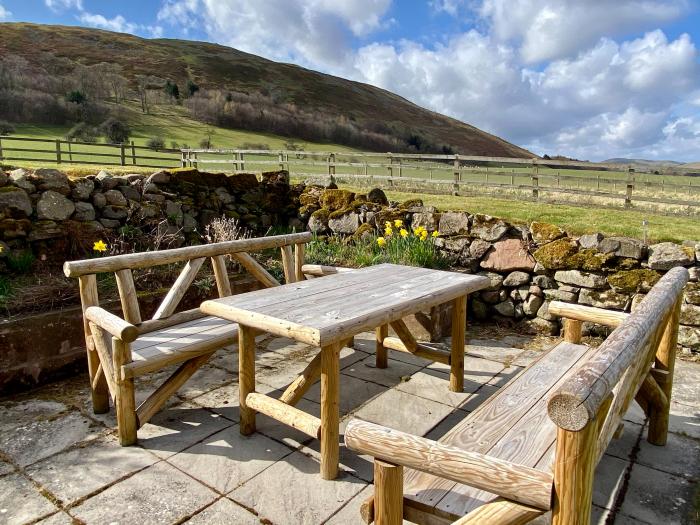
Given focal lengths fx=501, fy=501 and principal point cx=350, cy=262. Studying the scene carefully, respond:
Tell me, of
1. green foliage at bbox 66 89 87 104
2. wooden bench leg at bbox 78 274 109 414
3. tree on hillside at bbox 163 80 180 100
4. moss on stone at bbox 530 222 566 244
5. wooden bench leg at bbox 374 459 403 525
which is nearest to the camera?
wooden bench leg at bbox 374 459 403 525

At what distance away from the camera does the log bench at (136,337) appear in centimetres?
272

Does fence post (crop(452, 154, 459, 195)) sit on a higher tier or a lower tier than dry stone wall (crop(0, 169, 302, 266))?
higher

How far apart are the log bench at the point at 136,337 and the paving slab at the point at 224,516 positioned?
31.7 inches

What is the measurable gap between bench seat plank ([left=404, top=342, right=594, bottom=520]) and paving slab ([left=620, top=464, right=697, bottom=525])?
60 centimetres

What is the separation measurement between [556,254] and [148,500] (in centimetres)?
410

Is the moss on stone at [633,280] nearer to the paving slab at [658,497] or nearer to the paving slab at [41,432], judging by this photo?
the paving slab at [658,497]

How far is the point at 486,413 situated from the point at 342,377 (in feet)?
5.76

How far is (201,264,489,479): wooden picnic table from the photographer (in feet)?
7.97

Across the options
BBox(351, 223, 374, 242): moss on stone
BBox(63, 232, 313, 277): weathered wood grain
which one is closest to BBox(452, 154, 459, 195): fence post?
BBox(351, 223, 374, 242): moss on stone

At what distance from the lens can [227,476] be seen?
2.51 metres

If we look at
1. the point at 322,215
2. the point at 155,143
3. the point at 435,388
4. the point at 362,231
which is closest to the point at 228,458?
the point at 435,388

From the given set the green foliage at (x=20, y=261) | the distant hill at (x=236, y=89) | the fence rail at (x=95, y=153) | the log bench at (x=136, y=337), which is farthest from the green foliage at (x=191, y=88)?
the log bench at (x=136, y=337)

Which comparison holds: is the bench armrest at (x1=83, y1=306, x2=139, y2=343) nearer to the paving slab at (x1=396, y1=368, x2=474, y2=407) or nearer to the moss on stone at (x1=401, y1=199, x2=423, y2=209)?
the paving slab at (x1=396, y1=368, x2=474, y2=407)

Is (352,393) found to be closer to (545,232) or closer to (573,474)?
(573,474)
